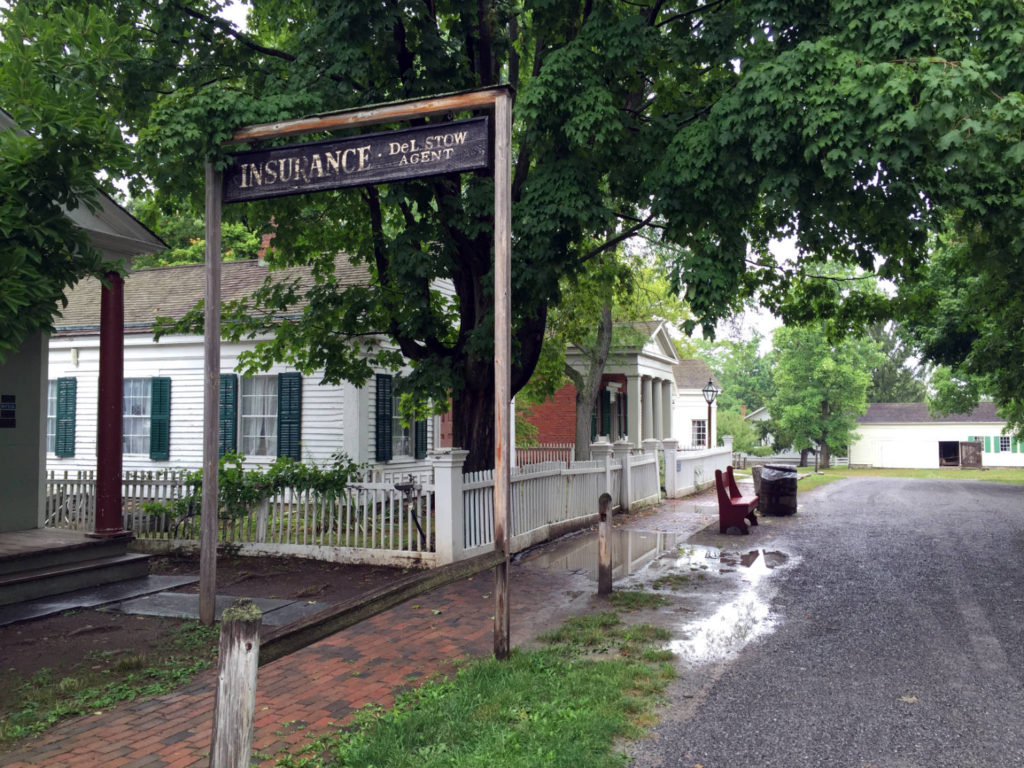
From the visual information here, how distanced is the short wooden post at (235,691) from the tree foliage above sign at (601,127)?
4.28m

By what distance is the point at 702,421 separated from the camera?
50.1 meters

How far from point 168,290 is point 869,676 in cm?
1762

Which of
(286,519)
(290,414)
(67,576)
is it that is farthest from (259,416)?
(67,576)

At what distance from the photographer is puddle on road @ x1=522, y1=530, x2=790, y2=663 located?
6.69m

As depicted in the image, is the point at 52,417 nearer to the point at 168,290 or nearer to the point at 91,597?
the point at 168,290

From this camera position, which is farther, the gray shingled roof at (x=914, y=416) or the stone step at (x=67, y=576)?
the gray shingled roof at (x=914, y=416)

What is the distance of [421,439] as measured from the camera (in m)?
17.2

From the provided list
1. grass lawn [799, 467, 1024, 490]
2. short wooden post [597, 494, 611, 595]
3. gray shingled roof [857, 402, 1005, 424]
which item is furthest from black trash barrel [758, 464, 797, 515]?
gray shingled roof [857, 402, 1005, 424]

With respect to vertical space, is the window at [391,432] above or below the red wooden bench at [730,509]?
above

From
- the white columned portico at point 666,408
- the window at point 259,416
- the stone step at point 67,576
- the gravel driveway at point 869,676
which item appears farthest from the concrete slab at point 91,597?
the white columned portico at point 666,408

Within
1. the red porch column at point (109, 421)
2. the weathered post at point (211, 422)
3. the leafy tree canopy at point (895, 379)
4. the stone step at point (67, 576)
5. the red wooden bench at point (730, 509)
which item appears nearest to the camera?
the weathered post at point (211, 422)

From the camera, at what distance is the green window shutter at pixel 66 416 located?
56.8 ft

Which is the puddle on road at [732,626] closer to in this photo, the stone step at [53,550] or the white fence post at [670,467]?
the stone step at [53,550]

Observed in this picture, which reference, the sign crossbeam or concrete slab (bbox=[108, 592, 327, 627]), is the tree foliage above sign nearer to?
the sign crossbeam
